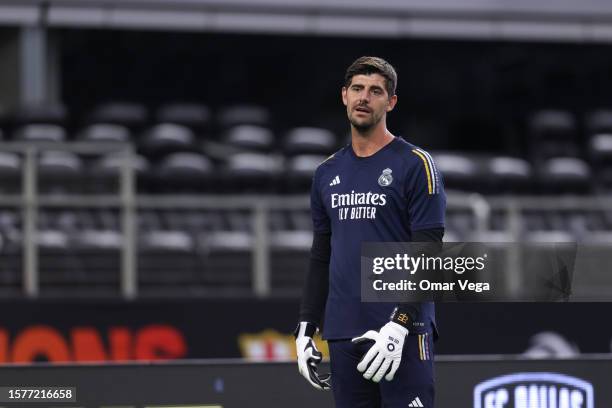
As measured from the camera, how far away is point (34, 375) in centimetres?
621

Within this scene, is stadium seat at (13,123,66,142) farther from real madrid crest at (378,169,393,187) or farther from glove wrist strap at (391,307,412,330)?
glove wrist strap at (391,307,412,330)

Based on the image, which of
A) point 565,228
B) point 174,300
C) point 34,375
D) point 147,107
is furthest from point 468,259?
point 147,107

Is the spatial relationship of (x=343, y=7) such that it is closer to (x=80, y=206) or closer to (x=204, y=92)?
(x=204, y=92)

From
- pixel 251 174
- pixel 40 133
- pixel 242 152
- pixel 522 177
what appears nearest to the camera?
pixel 40 133

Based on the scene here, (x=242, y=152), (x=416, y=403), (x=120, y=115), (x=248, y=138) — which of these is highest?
(x=120, y=115)

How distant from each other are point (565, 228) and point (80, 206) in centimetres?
518

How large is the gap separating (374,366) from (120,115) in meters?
12.1

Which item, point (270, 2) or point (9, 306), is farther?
point (270, 2)

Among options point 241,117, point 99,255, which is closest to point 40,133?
point 99,255

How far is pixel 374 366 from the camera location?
15.5 ft

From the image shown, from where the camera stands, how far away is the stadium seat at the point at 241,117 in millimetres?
17188

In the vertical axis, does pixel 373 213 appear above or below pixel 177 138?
below

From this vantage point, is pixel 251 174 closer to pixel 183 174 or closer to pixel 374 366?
pixel 183 174

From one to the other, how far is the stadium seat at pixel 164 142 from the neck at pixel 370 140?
1056cm
